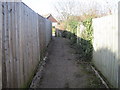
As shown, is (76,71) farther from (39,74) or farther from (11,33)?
(11,33)

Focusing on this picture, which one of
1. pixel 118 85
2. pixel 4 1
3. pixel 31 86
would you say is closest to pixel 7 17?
pixel 4 1

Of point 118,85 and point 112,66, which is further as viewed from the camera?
point 112,66

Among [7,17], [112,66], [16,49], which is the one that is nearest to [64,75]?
[112,66]

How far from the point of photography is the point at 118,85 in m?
4.86

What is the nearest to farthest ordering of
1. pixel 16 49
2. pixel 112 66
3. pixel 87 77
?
pixel 16 49, pixel 112 66, pixel 87 77

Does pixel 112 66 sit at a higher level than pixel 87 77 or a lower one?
higher

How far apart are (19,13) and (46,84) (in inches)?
103

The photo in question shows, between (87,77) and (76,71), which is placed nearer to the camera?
(87,77)

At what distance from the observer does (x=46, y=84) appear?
629cm

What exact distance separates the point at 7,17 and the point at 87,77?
158 inches

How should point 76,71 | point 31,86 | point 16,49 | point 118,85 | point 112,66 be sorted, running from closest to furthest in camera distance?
1. point 16,49
2. point 118,85
3. point 112,66
4. point 31,86
5. point 76,71

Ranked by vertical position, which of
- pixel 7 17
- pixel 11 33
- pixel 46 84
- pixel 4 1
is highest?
pixel 4 1

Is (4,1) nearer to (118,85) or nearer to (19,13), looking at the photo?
(19,13)

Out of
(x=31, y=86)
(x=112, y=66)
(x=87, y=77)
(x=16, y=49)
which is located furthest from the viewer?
(x=87, y=77)
